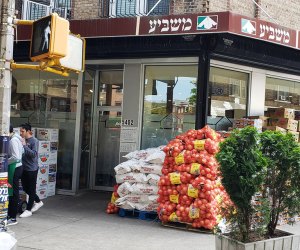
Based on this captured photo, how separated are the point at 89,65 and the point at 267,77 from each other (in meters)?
4.46

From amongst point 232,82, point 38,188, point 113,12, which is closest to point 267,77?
point 232,82

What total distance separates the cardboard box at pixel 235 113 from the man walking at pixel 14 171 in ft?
15.6

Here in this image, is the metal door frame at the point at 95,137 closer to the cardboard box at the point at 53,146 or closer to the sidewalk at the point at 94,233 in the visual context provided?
the cardboard box at the point at 53,146

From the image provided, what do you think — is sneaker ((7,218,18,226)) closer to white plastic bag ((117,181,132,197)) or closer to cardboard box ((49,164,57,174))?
white plastic bag ((117,181,132,197))

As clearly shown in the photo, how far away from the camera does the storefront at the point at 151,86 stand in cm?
941

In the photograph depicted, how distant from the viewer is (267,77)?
1147 cm

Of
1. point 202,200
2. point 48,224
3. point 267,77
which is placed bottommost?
point 48,224

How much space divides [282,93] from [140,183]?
512 centimetres

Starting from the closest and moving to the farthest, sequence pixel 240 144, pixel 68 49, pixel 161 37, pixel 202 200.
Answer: pixel 240 144 → pixel 68 49 → pixel 202 200 → pixel 161 37

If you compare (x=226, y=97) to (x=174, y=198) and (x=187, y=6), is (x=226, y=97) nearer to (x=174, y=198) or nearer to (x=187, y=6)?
A: (x=187, y=6)

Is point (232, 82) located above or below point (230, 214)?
above

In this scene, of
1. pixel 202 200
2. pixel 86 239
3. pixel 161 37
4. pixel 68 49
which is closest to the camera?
pixel 68 49

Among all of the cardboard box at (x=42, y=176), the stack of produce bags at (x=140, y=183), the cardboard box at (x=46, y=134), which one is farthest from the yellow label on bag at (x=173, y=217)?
the cardboard box at (x=46, y=134)

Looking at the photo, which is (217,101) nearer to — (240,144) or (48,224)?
(48,224)
